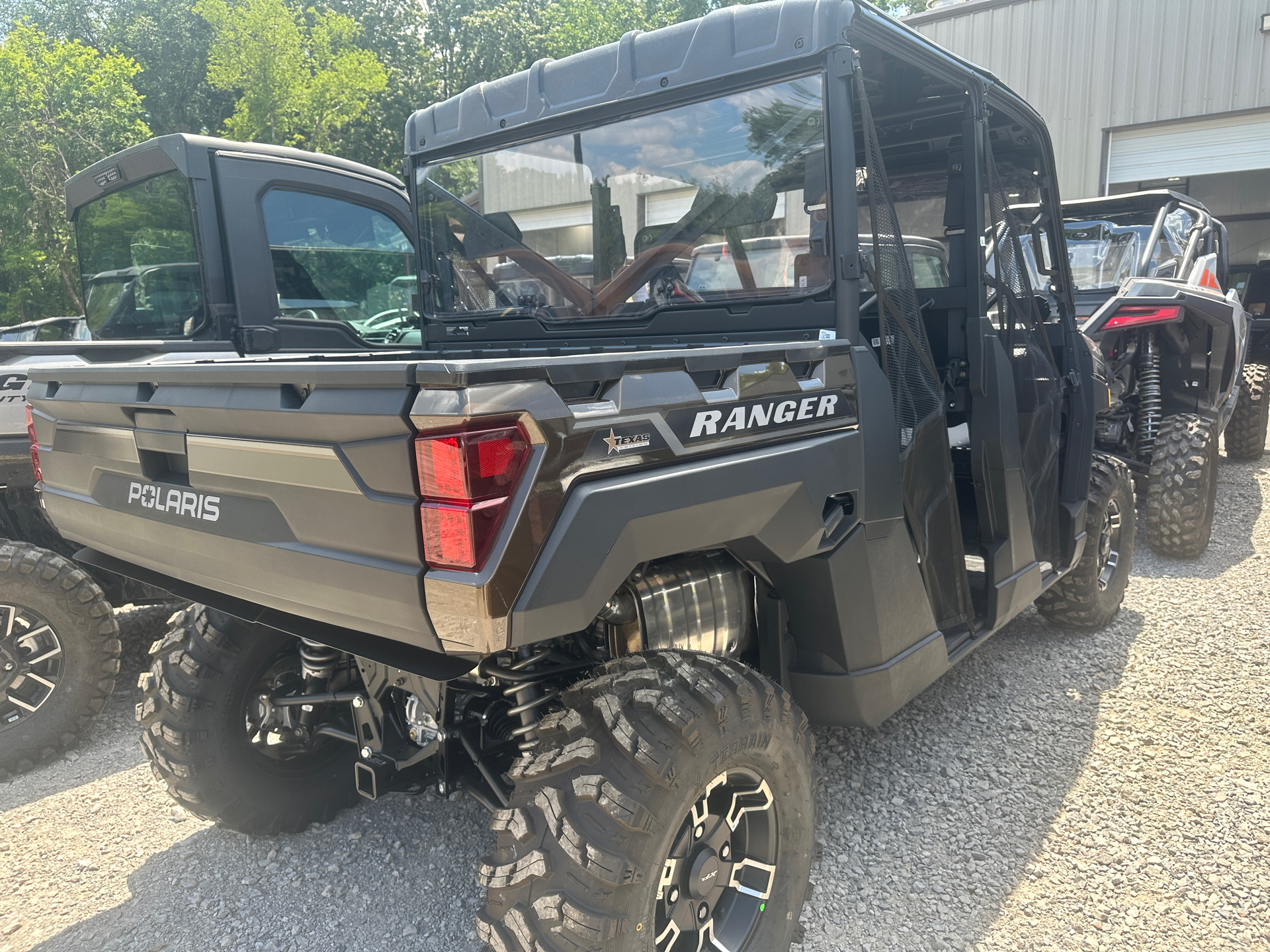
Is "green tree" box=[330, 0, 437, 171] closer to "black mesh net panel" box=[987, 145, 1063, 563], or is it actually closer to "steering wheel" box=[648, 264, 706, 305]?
"black mesh net panel" box=[987, 145, 1063, 563]

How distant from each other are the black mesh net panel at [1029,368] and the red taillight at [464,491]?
2.28 m

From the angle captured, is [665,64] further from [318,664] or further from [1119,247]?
[1119,247]

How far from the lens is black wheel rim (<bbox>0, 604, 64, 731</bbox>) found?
3.52m

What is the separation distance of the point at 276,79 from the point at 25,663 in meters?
19.4

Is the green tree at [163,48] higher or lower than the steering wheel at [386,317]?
higher

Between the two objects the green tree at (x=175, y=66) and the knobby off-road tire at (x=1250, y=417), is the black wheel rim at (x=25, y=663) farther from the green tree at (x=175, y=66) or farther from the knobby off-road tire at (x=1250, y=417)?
the green tree at (x=175, y=66)

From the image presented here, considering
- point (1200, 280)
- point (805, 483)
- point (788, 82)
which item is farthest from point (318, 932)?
point (1200, 280)

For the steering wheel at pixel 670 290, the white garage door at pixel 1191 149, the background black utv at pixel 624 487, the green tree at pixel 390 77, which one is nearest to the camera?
the background black utv at pixel 624 487

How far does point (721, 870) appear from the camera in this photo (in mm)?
2088

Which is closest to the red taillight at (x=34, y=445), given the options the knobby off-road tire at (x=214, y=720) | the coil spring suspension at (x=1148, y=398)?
the knobby off-road tire at (x=214, y=720)

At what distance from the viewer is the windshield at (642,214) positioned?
95.0 inches

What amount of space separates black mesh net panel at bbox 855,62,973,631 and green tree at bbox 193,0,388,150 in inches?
794

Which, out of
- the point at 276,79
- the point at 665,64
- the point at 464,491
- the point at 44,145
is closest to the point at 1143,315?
Answer: the point at 665,64

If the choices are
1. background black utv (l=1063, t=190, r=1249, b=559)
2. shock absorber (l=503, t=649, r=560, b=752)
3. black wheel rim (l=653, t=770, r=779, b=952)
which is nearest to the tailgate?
shock absorber (l=503, t=649, r=560, b=752)
